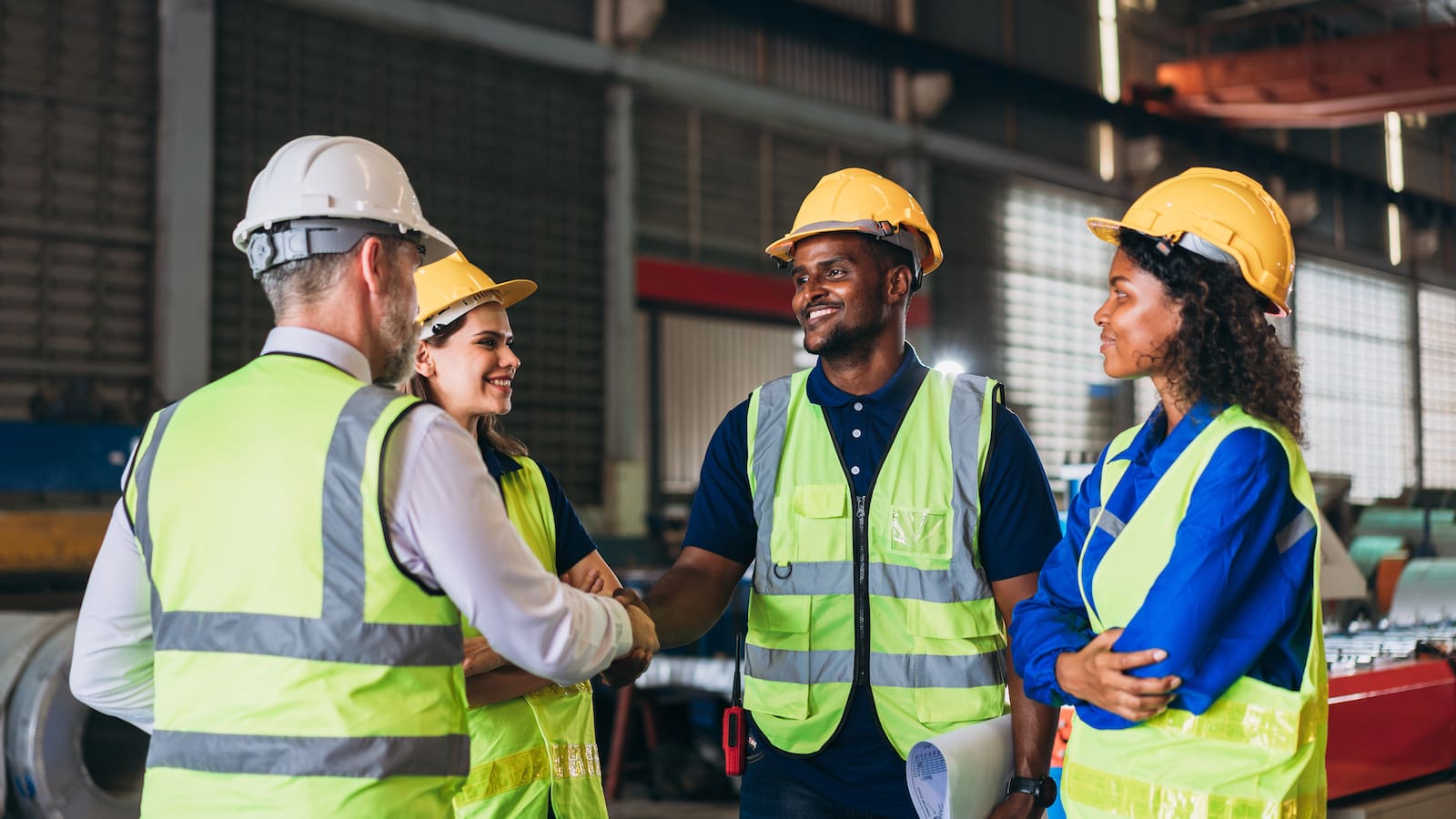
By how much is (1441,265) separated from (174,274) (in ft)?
76.5

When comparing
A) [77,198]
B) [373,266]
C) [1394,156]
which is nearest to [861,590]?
[373,266]

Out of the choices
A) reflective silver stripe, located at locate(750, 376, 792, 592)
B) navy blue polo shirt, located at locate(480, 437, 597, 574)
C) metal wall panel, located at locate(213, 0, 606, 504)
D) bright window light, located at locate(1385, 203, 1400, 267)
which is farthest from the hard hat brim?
bright window light, located at locate(1385, 203, 1400, 267)

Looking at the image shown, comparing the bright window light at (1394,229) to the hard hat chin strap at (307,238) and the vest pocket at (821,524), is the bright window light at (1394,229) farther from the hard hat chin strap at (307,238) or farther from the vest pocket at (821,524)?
the hard hat chin strap at (307,238)

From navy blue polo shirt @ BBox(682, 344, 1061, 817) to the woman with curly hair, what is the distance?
0.34m

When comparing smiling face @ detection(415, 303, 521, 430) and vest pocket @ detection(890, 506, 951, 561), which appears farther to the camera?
smiling face @ detection(415, 303, 521, 430)

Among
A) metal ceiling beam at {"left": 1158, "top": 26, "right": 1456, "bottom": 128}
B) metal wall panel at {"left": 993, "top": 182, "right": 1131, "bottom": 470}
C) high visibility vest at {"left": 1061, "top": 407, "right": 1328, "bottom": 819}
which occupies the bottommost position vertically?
high visibility vest at {"left": 1061, "top": 407, "right": 1328, "bottom": 819}

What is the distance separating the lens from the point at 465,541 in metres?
1.80

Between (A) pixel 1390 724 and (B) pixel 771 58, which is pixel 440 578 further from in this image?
(B) pixel 771 58

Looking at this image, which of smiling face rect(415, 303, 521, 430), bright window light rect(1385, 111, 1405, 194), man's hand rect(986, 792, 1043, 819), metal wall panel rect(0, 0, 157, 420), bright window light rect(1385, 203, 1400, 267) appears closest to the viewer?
man's hand rect(986, 792, 1043, 819)

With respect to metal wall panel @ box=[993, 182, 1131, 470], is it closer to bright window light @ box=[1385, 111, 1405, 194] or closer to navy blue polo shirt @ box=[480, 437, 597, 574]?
bright window light @ box=[1385, 111, 1405, 194]

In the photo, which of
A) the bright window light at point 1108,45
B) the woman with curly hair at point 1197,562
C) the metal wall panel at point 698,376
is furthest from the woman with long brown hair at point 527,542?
the bright window light at point 1108,45

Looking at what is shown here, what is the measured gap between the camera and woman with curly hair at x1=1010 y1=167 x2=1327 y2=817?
1.94 m

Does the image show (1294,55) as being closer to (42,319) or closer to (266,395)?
(42,319)

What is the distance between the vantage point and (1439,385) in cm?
2458
